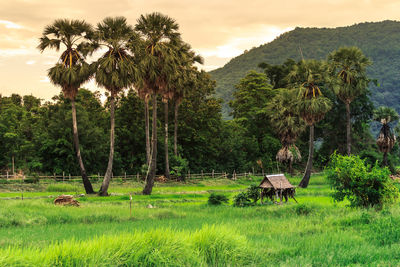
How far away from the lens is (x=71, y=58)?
38.4 metres

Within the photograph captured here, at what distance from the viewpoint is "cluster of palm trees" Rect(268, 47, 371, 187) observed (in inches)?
1903

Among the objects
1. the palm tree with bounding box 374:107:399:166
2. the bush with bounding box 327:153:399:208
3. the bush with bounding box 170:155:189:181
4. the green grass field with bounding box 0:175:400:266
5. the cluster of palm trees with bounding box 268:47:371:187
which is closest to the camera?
the green grass field with bounding box 0:175:400:266

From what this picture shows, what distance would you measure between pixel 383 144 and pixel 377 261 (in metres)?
51.3

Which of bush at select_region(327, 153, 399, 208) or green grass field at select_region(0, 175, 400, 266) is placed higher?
bush at select_region(327, 153, 399, 208)

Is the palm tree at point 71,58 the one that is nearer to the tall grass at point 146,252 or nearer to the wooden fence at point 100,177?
the wooden fence at point 100,177

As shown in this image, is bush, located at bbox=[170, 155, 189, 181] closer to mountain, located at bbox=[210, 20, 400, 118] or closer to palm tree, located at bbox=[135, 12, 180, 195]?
palm tree, located at bbox=[135, 12, 180, 195]

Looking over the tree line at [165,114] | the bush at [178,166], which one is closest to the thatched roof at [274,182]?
the tree line at [165,114]

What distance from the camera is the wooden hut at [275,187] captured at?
3014 cm

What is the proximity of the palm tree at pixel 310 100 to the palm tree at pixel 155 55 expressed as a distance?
1641 centimetres

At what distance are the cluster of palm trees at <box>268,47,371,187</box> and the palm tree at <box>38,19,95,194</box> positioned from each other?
23.8m

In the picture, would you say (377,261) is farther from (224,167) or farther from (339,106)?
(339,106)

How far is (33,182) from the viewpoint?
153 feet

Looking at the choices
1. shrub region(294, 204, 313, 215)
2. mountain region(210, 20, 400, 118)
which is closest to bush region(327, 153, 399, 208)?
shrub region(294, 204, 313, 215)

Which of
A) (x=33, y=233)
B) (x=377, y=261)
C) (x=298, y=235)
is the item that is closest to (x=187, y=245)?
(x=377, y=261)
